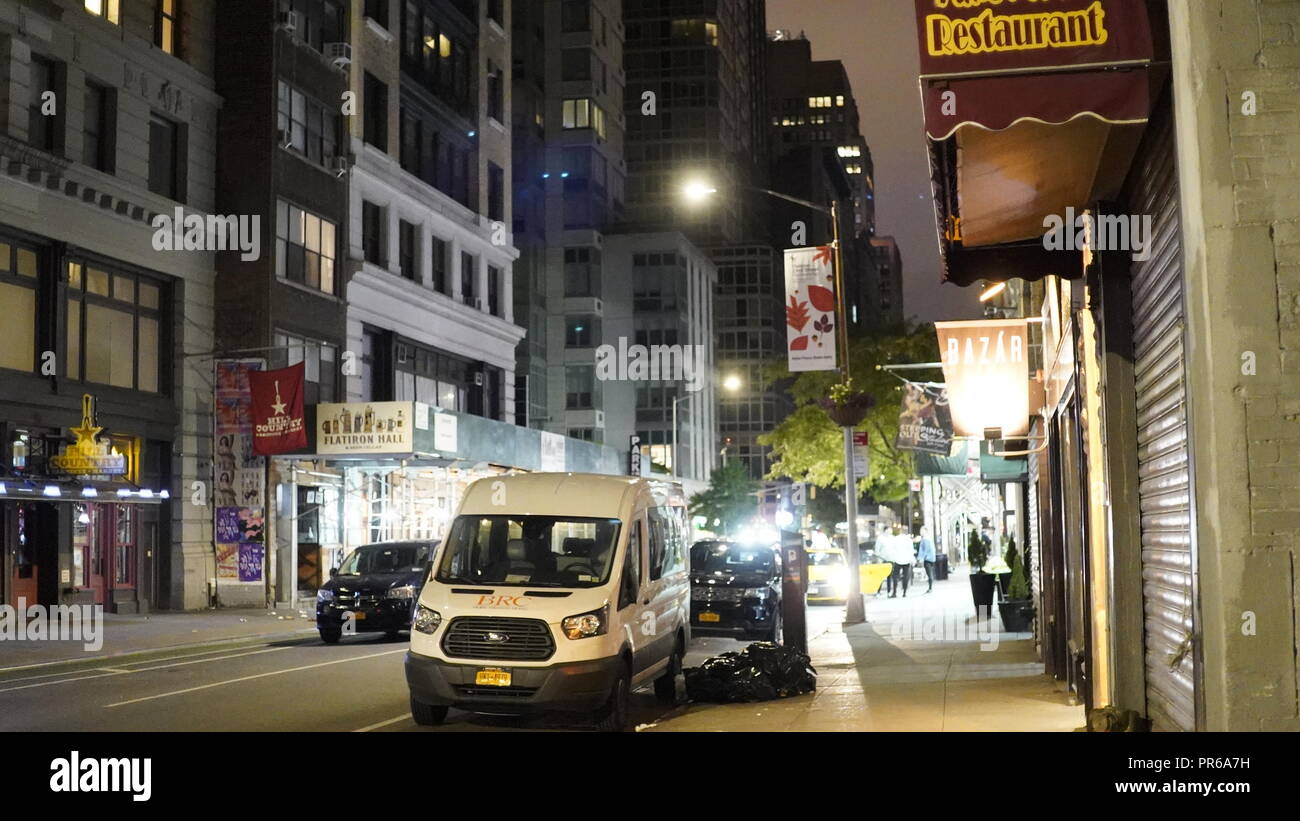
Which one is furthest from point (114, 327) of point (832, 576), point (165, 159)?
point (832, 576)

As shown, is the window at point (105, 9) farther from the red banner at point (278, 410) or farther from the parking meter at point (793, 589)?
the parking meter at point (793, 589)

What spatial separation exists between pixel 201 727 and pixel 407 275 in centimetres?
3246

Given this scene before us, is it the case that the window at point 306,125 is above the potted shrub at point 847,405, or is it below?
above

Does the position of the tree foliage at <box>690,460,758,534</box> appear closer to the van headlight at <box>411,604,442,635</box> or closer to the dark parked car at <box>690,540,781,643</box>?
the dark parked car at <box>690,540,781,643</box>

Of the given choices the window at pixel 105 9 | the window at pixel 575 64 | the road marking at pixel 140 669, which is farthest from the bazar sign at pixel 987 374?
the window at pixel 575 64

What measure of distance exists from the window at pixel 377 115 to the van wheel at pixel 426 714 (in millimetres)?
31378

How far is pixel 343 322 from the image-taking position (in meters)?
38.5

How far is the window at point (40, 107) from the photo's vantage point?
91.2 feet

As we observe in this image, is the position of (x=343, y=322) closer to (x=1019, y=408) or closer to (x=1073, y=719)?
(x=1019, y=408)

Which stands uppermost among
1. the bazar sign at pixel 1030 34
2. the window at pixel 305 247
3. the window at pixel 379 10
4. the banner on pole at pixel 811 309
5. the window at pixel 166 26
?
the window at pixel 379 10

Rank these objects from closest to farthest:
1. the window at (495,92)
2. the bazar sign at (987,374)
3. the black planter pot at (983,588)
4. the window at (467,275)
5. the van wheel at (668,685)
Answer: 1. the van wheel at (668,685)
2. the bazar sign at (987,374)
3. the black planter pot at (983,588)
4. the window at (467,275)
5. the window at (495,92)

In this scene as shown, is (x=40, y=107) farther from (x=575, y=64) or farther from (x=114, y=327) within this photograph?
(x=575, y=64)

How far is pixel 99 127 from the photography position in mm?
30219
